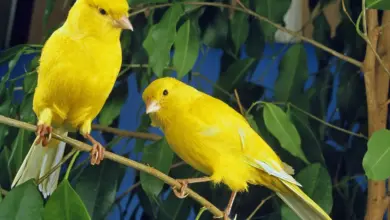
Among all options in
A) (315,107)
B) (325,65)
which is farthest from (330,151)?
(325,65)

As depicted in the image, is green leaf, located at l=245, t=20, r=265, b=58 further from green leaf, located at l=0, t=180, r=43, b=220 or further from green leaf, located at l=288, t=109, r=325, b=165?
green leaf, located at l=0, t=180, r=43, b=220

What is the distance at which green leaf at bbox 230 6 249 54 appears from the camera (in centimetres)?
97

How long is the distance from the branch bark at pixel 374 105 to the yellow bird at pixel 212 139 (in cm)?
19

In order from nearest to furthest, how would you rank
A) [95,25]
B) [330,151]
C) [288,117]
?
[95,25] < [288,117] < [330,151]

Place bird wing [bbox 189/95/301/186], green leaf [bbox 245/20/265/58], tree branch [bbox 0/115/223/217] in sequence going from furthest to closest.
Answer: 1. green leaf [bbox 245/20/265/58]
2. bird wing [bbox 189/95/301/186]
3. tree branch [bbox 0/115/223/217]

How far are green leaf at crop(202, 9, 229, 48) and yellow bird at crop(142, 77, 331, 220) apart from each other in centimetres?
29

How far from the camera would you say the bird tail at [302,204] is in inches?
27.5

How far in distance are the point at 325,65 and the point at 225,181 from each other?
1.65 feet

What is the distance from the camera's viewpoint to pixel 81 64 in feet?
2.03

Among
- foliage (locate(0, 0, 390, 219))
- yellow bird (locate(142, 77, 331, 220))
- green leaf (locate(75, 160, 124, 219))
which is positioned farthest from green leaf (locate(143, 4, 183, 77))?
green leaf (locate(75, 160, 124, 219))

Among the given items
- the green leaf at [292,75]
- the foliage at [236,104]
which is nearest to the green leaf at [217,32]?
the foliage at [236,104]

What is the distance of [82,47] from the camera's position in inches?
24.5

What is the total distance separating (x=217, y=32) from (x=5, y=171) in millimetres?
421

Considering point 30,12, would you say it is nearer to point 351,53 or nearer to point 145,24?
point 145,24
